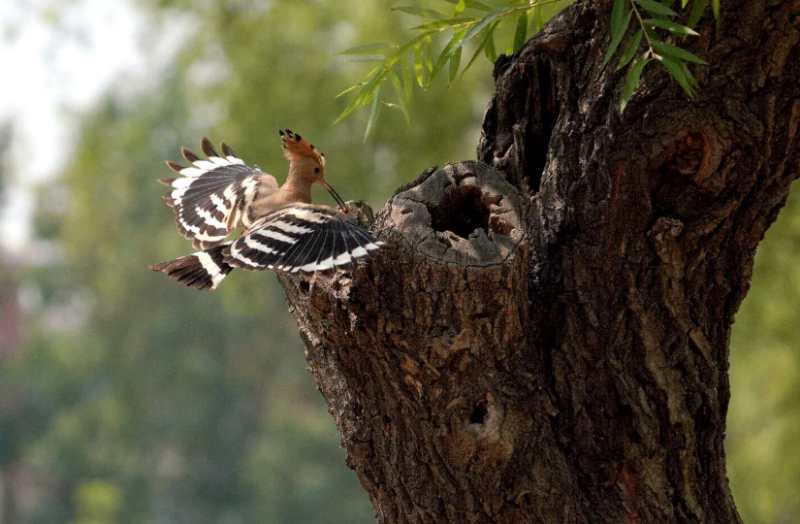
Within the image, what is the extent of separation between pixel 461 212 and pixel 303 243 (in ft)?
0.98

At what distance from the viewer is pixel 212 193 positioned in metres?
2.61

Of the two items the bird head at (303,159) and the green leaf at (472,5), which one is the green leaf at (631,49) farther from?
the bird head at (303,159)

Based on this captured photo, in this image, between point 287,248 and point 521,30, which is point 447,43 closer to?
point 521,30

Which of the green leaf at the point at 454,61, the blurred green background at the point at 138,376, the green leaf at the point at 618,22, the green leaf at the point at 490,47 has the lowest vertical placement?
the green leaf at the point at 618,22

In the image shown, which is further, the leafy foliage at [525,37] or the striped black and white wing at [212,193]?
the striped black and white wing at [212,193]

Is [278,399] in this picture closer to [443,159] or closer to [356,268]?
[443,159]

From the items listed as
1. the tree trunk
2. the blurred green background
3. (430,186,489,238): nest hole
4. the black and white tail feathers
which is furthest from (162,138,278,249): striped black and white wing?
the blurred green background

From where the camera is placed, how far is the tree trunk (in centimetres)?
186

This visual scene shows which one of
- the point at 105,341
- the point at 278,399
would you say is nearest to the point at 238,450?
the point at 278,399

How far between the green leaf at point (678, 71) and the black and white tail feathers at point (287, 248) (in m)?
0.55

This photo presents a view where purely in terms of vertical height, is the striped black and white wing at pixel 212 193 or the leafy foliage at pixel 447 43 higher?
the striped black and white wing at pixel 212 193

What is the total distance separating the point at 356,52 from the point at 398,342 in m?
0.60

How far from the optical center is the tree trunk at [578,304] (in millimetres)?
1855

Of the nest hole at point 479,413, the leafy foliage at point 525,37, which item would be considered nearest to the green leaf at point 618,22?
the leafy foliage at point 525,37
